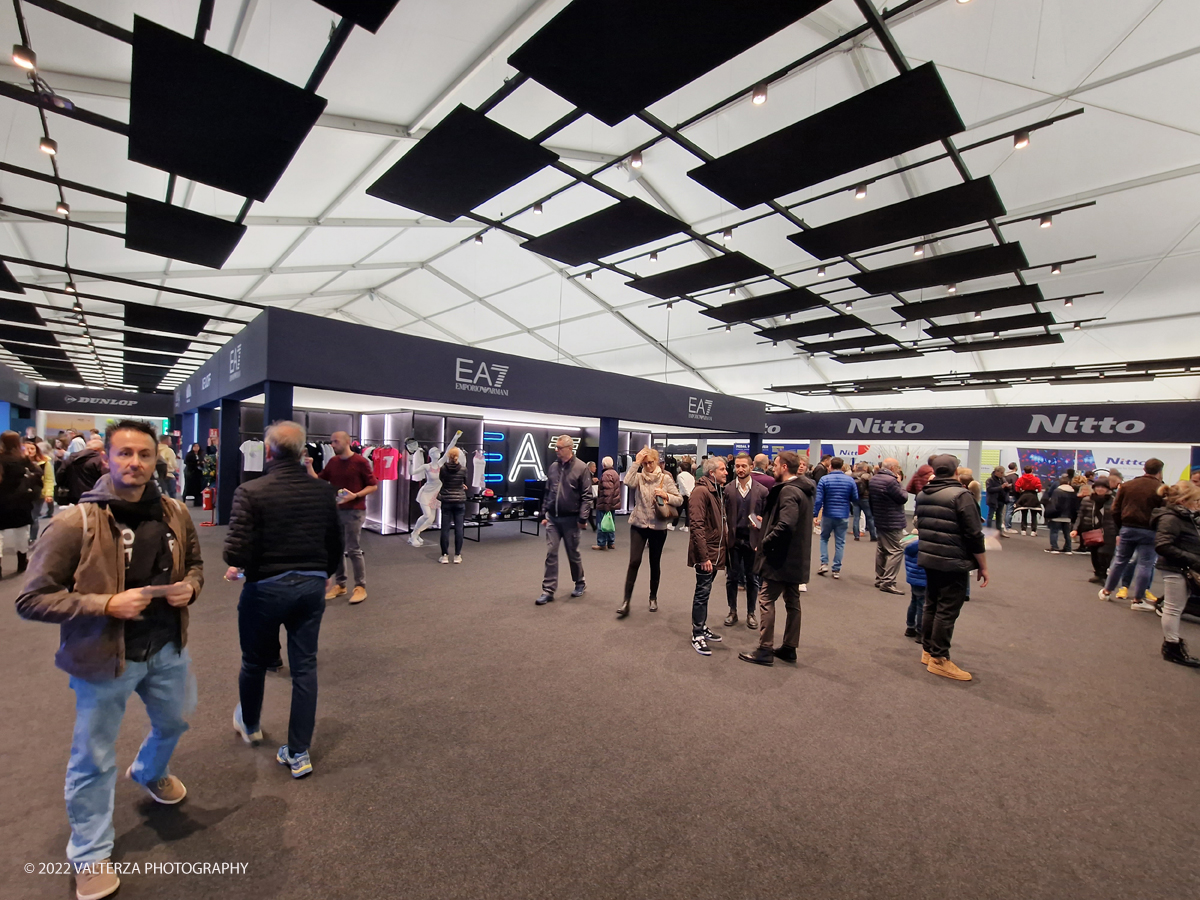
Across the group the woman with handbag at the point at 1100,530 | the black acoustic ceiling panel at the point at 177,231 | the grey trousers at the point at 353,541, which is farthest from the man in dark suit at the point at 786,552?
the black acoustic ceiling panel at the point at 177,231

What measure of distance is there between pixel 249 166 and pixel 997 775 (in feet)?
20.6

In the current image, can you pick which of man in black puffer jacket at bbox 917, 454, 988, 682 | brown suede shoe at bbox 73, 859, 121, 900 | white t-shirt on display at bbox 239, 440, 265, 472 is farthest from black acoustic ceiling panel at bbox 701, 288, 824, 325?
brown suede shoe at bbox 73, 859, 121, 900

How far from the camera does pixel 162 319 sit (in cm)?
949

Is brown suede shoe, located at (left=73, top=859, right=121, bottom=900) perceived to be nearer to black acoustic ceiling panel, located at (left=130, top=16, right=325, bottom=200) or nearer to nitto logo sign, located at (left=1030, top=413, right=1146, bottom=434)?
black acoustic ceiling panel, located at (left=130, top=16, right=325, bottom=200)

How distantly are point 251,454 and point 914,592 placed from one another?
31.4 feet

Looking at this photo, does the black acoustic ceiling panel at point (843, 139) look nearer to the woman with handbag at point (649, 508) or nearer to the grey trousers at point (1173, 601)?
the woman with handbag at point (649, 508)

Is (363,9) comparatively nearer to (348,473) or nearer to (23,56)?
(23,56)

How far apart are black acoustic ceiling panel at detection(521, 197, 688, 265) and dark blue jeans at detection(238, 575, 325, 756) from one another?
15.5ft

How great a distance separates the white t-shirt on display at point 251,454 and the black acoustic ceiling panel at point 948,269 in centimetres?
964

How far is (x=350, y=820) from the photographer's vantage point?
1983mm

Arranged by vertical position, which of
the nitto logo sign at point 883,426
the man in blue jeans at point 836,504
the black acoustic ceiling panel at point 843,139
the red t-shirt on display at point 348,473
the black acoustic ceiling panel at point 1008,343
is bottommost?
the man in blue jeans at point 836,504

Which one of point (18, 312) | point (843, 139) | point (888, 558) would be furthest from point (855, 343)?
point (18, 312)

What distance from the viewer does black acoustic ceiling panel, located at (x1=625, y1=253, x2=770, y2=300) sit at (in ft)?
22.3

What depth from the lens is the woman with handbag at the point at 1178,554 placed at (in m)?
3.78
